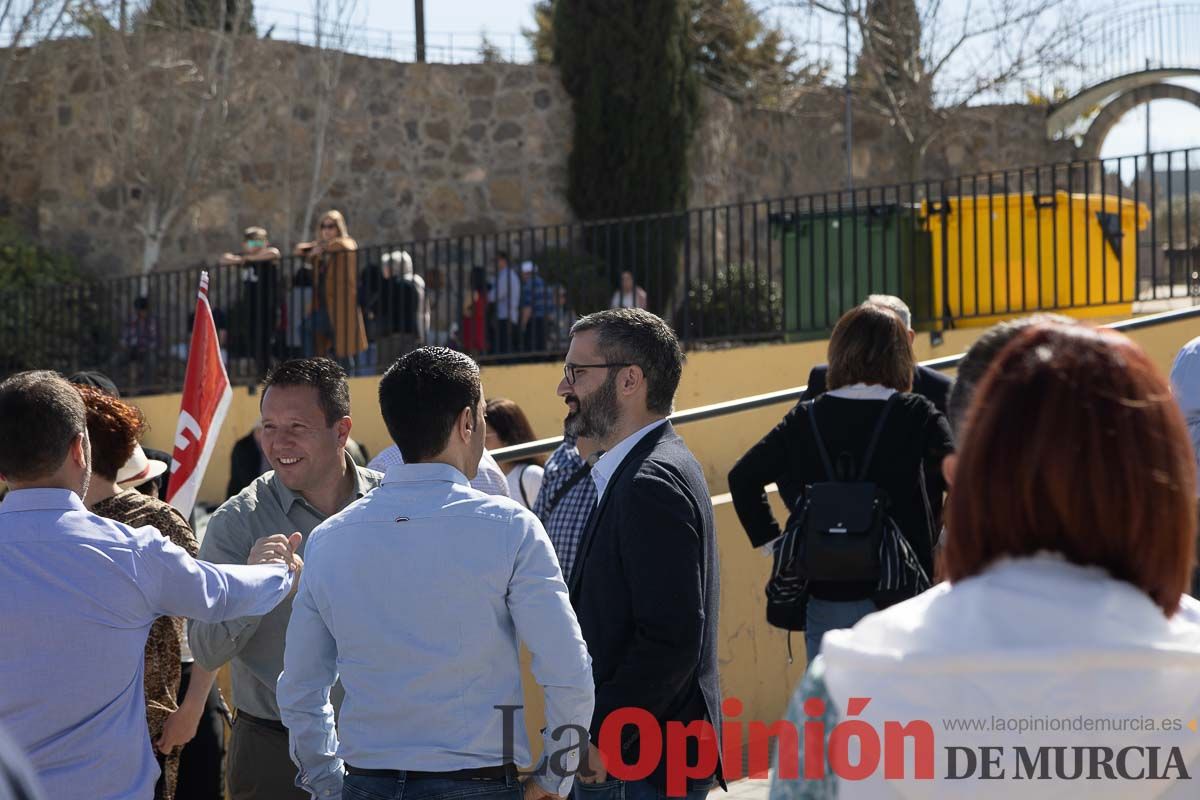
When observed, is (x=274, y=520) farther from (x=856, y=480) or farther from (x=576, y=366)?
(x=856, y=480)

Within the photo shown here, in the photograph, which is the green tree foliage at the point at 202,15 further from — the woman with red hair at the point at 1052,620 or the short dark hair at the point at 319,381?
the woman with red hair at the point at 1052,620

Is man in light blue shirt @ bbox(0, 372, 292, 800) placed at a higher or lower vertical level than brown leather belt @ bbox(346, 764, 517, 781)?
higher

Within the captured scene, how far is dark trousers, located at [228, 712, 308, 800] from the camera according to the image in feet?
12.8

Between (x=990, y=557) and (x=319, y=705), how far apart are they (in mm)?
1938

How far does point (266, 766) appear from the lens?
389 cm

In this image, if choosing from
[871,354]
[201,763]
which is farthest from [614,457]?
[201,763]

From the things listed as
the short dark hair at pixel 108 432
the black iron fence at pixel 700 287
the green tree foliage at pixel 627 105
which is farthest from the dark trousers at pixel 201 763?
the green tree foliage at pixel 627 105

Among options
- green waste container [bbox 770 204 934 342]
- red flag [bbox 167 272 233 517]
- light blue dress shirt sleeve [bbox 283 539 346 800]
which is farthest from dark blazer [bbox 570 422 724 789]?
green waste container [bbox 770 204 934 342]

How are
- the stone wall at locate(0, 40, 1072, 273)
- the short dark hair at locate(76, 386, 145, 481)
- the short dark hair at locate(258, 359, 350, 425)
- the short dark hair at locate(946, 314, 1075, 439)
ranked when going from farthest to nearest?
1. the stone wall at locate(0, 40, 1072, 273)
2. the short dark hair at locate(258, 359, 350, 425)
3. the short dark hair at locate(76, 386, 145, 481)
4. the short dark hair at locate(946, 314, 1075, 439)

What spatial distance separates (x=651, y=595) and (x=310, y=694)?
82 centimetres

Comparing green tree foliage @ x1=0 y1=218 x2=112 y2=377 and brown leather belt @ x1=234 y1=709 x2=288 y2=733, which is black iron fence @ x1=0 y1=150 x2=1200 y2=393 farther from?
brown leather belt @ x1=234 y1=709 x2=288 y2=733

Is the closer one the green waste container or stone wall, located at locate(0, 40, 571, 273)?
the green waste container

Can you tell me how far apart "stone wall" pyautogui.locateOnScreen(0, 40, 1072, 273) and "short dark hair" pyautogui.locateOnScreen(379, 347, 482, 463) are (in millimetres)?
16697

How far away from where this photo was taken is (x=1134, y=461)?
1.76 m
